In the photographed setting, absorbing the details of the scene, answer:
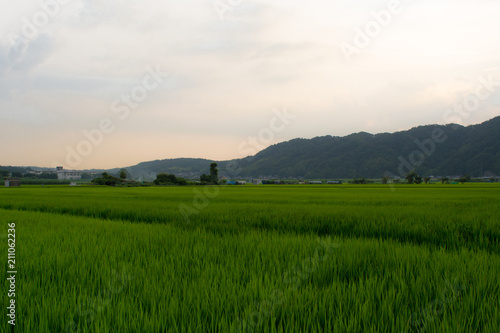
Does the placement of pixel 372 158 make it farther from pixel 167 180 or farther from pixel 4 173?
pixel 4 173

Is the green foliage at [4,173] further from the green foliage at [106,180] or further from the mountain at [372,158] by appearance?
the mountain at [372,158]

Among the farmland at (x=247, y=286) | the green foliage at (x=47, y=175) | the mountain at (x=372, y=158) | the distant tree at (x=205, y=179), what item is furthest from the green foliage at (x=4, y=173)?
the farmland at (x=247, y=286)

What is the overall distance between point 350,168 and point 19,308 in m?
130

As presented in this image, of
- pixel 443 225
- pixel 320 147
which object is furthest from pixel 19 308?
pixel 320 147

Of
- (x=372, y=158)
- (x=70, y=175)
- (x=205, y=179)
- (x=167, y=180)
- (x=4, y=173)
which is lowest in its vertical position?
(x=167, y=180)

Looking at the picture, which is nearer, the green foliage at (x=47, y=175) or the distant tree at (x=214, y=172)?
the distant tree at (x=214, y=172)

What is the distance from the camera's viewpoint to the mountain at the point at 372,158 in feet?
290

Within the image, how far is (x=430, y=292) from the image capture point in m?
2.22

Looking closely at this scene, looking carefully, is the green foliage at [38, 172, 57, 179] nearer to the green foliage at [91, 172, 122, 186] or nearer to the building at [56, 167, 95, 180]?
the building at [56, 167, 95, 180]

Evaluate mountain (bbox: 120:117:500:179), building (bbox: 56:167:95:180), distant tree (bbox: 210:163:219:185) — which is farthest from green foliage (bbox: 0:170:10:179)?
distant tree (bbox: 210:163:219:185)

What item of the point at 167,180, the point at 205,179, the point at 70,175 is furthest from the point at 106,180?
the point at 70,175

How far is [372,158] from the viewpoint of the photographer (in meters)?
119

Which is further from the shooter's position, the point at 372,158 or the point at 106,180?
the point at 372,158

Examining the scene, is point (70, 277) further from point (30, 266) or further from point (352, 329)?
point (352, 329)
